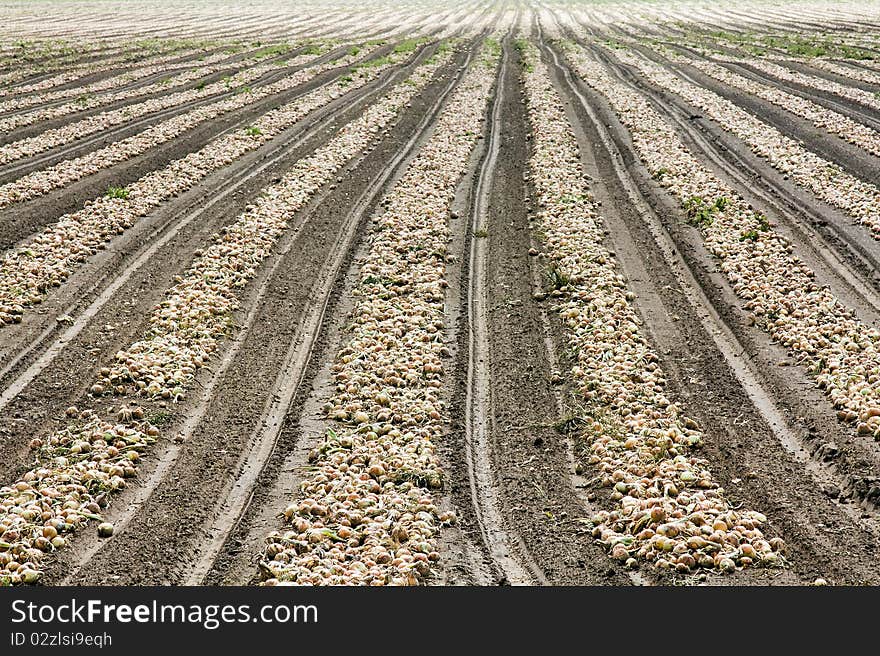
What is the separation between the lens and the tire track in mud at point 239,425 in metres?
7.94

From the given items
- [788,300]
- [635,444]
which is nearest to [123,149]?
[788,300]

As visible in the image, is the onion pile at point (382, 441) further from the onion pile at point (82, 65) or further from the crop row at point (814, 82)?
the onion pile at point (82, 65)

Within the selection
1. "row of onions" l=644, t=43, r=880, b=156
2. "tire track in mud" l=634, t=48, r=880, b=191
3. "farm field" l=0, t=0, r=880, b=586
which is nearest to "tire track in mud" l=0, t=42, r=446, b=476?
"farm field" l=0, t=0, r=880, b=586

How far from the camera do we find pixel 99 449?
9367mm

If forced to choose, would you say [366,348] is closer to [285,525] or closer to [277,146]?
[285,525]

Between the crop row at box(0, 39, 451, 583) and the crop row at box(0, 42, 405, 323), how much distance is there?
7.30 feet

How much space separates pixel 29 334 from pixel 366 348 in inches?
197

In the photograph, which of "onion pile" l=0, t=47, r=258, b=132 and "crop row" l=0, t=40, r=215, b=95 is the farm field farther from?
"crop row" l=0, t=40, r=215, b=95

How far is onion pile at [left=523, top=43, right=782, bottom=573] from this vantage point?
305 inches

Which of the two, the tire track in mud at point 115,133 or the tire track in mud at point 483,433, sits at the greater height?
the tire track in mud at point 115,133

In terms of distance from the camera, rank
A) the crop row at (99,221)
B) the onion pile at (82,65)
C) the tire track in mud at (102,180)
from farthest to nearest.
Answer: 1. the onion pile at (82,65)
2. the tire track in mud at (102,180)
3. the crop row at (99,221)

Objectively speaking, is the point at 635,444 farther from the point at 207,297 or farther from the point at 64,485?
the point at 207,297

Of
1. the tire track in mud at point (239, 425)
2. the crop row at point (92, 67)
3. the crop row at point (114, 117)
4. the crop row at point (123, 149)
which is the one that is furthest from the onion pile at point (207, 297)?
the crop row at point (92, 67)

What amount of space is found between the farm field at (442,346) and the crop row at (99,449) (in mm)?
40
